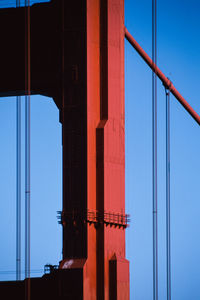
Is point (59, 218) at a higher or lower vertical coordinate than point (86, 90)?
lower

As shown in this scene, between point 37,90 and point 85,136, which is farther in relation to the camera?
point 37,90

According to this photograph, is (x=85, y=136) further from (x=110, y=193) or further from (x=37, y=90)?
(x=37, y=90)

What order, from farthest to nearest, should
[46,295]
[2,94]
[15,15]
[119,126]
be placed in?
[2,94], [15,15], [119,126], [46,295]

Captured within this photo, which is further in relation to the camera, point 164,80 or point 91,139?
point 164,80

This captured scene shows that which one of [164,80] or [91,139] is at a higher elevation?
[164,80]

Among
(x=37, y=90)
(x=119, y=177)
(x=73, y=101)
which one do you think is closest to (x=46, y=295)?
(x=119, y=177)

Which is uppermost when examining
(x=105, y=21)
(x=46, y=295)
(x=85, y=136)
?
(x=105, y=21)

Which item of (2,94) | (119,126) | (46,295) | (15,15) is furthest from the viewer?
(2,94)

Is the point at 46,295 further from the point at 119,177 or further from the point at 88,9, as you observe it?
→ the point at 88,9

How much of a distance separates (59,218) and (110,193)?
150 centimetres

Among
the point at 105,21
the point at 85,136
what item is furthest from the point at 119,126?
the point at 105,21

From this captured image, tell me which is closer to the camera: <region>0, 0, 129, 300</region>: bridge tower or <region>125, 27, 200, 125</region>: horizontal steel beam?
<region>0, 0, 129, 300</region>: bridge tower

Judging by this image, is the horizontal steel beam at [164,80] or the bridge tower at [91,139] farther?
A: the horizontal steel beam at [164,80]

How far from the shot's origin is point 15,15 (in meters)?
22.6
